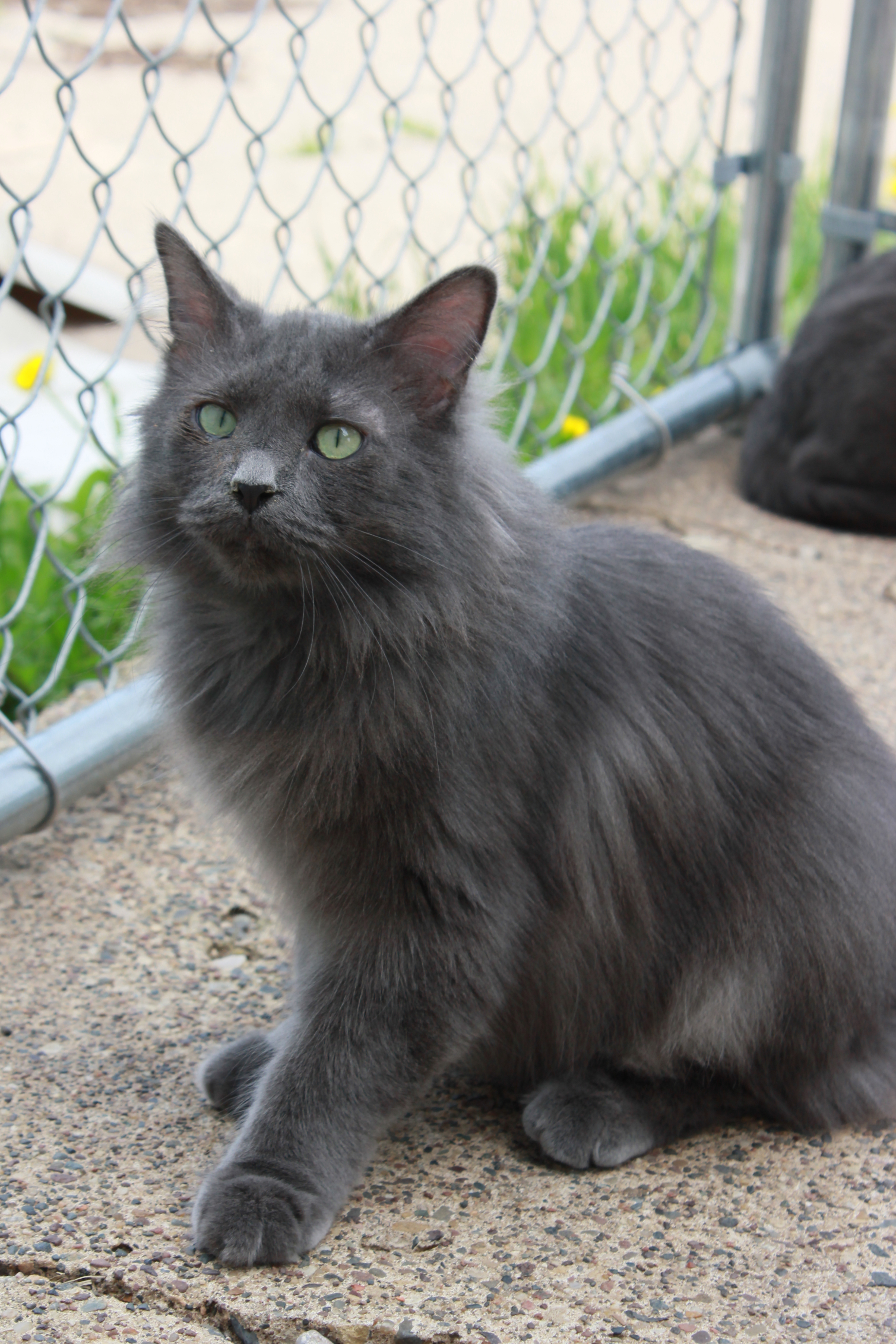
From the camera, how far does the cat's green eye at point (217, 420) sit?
1.61 m

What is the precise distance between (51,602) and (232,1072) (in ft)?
4.88

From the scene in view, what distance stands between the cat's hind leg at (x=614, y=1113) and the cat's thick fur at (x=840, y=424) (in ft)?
7.02

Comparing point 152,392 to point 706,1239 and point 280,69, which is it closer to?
point 706,1239

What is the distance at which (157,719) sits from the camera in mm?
1893

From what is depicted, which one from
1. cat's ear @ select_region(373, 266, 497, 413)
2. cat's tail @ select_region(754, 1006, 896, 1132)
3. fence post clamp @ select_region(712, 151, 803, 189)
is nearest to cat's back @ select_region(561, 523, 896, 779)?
cat's ear @ select_region(373, 266, 497, 413)

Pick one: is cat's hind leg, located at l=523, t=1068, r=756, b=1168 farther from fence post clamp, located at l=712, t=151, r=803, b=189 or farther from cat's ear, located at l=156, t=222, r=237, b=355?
fence post clamp, located at l=712, t=151, r=803, b=189

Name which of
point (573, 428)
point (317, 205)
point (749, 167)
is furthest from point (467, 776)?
point (317, 205)

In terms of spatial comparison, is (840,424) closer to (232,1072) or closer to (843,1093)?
(843,1093)

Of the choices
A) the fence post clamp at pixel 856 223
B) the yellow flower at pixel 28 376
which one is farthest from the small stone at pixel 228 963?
the fence post clamp at pixel 856 223

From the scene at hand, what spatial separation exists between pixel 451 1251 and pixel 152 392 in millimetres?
1162

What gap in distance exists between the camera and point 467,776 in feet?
5.35

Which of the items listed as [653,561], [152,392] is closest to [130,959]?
[152,392]

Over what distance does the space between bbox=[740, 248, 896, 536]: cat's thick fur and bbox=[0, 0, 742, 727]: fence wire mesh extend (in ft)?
1.22

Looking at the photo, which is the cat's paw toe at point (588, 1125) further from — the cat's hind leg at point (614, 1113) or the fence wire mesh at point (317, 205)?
the fence wire mesh at point (317, 205)
